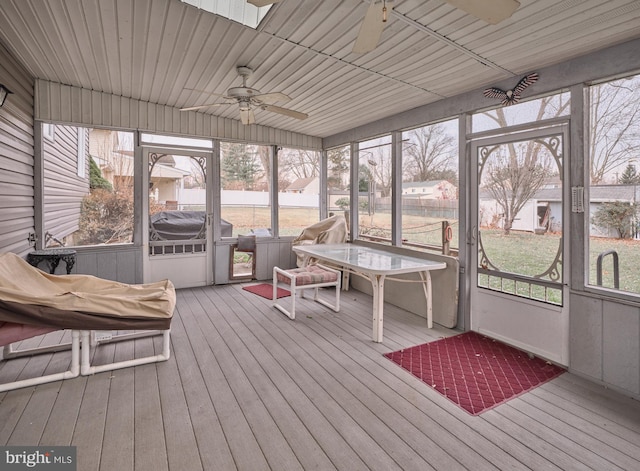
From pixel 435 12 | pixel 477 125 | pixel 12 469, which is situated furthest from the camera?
pixel 477 125

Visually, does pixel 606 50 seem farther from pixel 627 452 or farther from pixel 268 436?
pixel 268 436

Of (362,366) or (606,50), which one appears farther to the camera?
(362,366)

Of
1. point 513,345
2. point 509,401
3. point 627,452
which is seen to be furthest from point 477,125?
point 627,452

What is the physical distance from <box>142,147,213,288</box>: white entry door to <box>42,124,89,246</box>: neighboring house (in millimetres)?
809

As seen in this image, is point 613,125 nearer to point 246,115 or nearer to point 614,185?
point 614,185

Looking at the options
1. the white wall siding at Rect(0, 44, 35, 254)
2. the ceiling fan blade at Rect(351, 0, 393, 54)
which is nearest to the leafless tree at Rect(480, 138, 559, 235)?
the ceiling fan blade at Rect(351, 0, 393, 54)

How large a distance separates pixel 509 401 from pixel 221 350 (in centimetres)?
243

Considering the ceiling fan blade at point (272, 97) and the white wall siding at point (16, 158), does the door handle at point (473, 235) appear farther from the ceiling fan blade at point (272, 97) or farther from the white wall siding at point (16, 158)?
the white wall siding at point (16, 158)

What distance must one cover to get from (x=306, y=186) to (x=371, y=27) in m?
4.76

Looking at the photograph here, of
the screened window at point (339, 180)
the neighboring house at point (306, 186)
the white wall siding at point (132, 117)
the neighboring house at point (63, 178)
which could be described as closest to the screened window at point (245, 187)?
the white wall siding at point (132, 117)

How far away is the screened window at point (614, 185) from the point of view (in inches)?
104

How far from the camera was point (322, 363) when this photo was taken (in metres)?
3.04

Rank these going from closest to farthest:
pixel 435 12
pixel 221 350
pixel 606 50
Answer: pixel 435 12
pixel 606 50
pixel 221 350

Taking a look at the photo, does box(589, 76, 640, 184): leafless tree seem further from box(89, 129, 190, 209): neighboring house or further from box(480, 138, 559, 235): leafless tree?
box(89, 129, 190, 209): neighboring house
